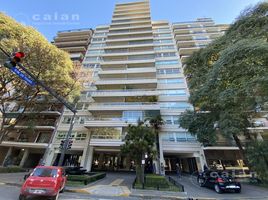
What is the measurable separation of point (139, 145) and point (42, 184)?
7.69 m

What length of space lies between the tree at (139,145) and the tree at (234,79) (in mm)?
6924

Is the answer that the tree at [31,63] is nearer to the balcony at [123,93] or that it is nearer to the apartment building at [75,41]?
the balcony at [123,93]

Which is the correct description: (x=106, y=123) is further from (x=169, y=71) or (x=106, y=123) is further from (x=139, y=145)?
(x=169, y=71)

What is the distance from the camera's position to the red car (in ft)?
25.7

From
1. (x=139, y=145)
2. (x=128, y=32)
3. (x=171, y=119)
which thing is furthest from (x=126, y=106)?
(x=128, y=32)

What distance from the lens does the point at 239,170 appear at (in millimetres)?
23906

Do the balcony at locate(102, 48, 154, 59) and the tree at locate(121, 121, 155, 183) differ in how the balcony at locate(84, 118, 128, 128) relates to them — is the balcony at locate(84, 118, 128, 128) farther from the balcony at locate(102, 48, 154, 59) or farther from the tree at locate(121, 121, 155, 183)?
the balcony at locate(102, 48, 154, 59)

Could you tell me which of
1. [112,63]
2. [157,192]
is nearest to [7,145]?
[112,63]

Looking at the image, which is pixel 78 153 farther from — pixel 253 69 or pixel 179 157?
pixel 253 69

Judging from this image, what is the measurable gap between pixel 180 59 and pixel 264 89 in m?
25.5

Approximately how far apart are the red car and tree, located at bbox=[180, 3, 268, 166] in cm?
1345

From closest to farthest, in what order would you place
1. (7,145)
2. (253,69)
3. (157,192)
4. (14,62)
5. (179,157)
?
(14,62) → (157,192) → (253,69) → (7,145) → (179,157)

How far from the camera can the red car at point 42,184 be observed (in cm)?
785

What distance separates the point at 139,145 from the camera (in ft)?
45.6
